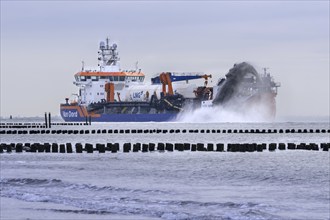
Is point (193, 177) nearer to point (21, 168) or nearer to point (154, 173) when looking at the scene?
point (154, 173)

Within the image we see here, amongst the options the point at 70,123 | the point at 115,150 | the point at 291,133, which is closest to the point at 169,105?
the point at 70,123

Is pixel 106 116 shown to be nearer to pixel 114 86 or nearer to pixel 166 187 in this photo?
pixel 114 86

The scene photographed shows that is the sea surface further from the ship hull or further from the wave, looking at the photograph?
the ship hull

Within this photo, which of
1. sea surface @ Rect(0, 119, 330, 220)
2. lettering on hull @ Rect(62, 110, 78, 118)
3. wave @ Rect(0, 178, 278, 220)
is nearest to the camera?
wave @ Rect(0, 178, 278, 220)

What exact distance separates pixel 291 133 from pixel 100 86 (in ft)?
168

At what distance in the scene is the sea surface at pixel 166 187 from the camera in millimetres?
25922

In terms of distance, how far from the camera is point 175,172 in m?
41.5

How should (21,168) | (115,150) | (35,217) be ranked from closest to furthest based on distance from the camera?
(35,217) < (21,168) < (115,150)

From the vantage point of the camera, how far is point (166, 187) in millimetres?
33438

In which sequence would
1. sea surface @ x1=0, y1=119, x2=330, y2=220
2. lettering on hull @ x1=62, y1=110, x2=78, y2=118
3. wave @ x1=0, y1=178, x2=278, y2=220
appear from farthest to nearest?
1. lettering on hull @ x1=62, y1=110, x2=78, y2=118
2. sea surface @ x1=0, y1=119, x2=330, y2=220
3. wave @ x1=0, y1=178, x2=278, y2=220

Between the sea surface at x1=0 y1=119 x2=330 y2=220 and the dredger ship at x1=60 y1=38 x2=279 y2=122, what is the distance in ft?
264

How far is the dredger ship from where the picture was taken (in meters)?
135

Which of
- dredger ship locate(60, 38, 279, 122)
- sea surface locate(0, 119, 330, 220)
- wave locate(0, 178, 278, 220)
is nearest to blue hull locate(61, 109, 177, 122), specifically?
dredger ship locate(60, 38, 279, 122)

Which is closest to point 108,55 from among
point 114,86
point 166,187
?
point 114,86
